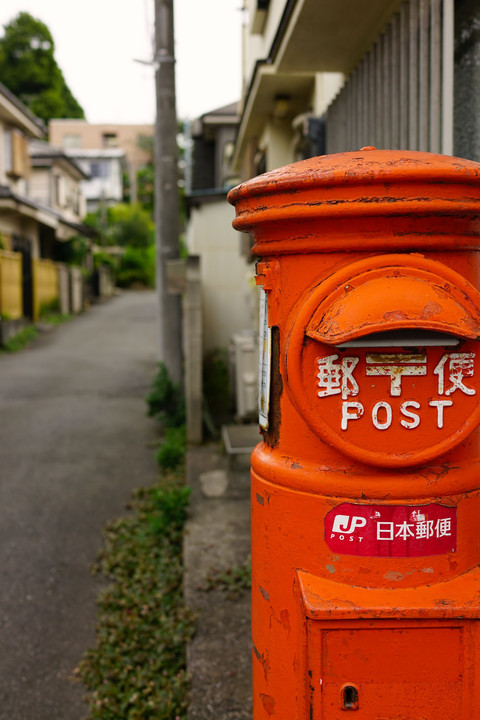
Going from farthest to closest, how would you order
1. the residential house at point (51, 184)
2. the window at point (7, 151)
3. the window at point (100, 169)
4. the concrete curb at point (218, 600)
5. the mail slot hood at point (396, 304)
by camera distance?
1. the window at point (100, 169)
2. the residential house at point (51, 184)
3. the window at point (7, 151)
4. the concrete curb at point (218, 600)
5. the mail slot hood at point (396, 304)

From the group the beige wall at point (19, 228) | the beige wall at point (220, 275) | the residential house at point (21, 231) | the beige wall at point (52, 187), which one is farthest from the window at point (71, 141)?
the beige wall at point (220, 275)

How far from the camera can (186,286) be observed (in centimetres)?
712

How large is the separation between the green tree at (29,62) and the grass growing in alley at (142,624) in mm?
44843

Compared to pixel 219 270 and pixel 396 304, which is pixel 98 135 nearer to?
pixel 219 270

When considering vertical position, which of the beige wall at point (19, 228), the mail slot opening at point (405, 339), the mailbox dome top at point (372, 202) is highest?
the beige wall at point (19, 228)

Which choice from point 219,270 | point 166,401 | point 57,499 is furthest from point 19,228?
point 57,499

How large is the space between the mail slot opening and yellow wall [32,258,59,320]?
799 inches

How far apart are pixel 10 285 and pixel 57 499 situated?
1333 centimetres

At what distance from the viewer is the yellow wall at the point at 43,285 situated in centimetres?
2094

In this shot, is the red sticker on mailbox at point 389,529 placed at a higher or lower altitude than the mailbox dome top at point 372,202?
lower

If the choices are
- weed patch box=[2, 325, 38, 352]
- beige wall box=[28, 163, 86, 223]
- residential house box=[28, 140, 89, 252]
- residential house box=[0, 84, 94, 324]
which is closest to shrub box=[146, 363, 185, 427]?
weed patch box=[2, 325, 38, 352]

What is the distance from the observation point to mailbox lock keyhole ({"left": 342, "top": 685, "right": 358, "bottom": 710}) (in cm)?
177

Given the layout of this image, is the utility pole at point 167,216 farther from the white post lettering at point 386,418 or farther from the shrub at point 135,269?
the shrub at point 135,269

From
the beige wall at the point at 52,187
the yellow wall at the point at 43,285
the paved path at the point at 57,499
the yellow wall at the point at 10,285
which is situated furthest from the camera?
the beige wall at the point at 52,187
